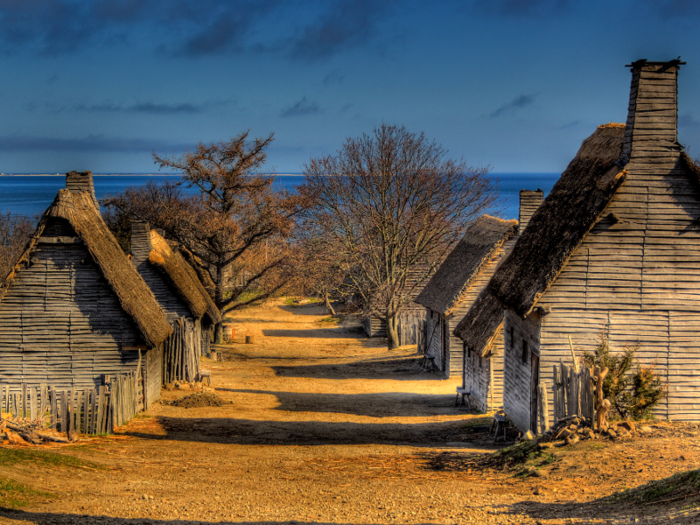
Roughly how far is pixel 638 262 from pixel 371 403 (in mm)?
10983

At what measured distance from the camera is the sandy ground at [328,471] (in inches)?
358

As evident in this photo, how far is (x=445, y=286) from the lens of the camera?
95.4 ft

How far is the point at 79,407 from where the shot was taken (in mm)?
15375

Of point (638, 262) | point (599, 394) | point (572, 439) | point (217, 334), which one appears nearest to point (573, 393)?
point (599, 394)

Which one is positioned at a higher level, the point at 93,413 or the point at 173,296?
the point at 173,296

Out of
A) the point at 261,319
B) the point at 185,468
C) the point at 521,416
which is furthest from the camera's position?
the point at 261,319

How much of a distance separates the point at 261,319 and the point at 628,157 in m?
37.6

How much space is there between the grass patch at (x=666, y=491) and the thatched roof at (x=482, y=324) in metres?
10.6

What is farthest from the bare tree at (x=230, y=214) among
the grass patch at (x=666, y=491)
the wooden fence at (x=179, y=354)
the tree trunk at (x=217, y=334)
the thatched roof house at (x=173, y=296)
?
the grass patch at (x=666, y=491)

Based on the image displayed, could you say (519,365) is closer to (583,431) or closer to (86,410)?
(583,431)

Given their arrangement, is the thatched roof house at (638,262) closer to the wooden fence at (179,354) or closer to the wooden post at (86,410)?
the wooden post at (86,410)

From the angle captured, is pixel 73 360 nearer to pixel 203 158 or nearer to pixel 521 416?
pixel 521 416

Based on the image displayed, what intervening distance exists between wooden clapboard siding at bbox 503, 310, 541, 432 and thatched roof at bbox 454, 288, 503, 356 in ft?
4.03

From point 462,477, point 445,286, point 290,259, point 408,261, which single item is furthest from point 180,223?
point 462,477
